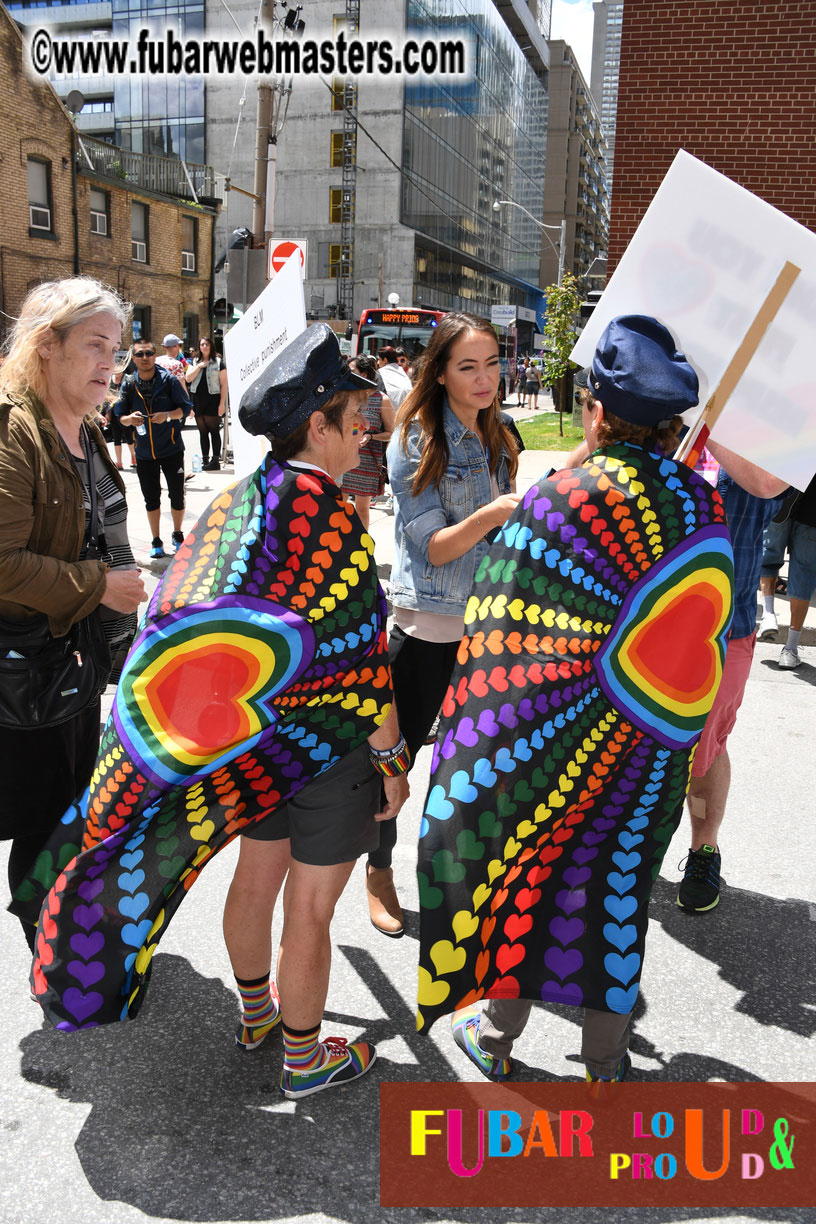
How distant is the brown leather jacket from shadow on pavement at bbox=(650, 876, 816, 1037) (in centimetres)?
233

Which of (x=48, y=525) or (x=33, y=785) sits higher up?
(x=48, y=525)

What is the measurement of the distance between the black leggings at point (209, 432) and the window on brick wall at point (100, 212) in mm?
18760

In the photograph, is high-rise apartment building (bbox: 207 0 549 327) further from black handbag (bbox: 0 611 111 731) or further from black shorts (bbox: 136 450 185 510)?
black handbag (bbox: 0 611 111 731)

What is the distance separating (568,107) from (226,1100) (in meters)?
112

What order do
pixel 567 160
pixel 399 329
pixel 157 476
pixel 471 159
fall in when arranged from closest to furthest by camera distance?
1. pixel 157 476
2. pixel 399 329
3. pixel 471 159
4. pixel 567 160

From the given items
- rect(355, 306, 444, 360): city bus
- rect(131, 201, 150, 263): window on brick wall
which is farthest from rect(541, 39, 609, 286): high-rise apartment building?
rect(355, 306, 444, 360): city bus

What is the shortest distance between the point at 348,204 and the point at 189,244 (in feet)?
48.1

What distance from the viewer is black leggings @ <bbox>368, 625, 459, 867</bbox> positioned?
3238 mm

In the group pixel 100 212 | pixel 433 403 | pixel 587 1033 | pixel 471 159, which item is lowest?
pixel 587 1033

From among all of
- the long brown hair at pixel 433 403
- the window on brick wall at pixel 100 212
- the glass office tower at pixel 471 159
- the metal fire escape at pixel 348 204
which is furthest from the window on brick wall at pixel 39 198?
→ the long brown hair at pixel 433 403

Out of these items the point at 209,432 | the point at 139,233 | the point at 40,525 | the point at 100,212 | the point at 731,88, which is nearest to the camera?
the point at 40,525

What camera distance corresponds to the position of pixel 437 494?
10.3 feet

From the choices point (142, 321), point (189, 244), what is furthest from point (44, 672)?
point (189, 244)

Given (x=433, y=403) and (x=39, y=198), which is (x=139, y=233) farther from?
(x=433, y=403)
